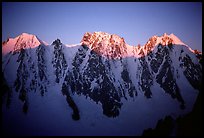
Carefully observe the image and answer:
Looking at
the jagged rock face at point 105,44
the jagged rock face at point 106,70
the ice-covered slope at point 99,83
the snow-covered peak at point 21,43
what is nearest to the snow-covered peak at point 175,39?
the ice-covered slope at point 99,83

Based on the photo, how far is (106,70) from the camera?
11400 centimetres

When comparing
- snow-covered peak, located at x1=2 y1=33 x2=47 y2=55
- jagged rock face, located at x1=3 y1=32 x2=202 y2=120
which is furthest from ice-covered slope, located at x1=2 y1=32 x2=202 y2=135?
snow-covered peak, located at x1=2 y1=33 x2=47 y2=55

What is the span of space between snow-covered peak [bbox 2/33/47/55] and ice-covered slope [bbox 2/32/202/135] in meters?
0.55

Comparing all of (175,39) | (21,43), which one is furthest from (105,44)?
(21,43)

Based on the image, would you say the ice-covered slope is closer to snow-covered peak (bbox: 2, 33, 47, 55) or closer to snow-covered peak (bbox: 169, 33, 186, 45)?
snow-covered peak (bbox: 169, 33, 186, 45)

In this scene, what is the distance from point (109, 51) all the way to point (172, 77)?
40.0 meters

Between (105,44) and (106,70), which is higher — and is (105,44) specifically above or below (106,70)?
above

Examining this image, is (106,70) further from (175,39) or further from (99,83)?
(175,39)

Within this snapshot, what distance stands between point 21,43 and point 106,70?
5085 cm

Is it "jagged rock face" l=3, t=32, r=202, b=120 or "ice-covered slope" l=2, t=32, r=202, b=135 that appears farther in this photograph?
"jagged rock face" l=3, t=32, r=202, b=120

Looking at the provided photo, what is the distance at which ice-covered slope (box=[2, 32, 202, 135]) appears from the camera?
290ft

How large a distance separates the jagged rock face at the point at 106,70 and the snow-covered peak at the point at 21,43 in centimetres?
199

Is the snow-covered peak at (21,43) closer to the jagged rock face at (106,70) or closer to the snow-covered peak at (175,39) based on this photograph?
the jagged rock face at (106,70)

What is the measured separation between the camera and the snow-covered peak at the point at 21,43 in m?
112
